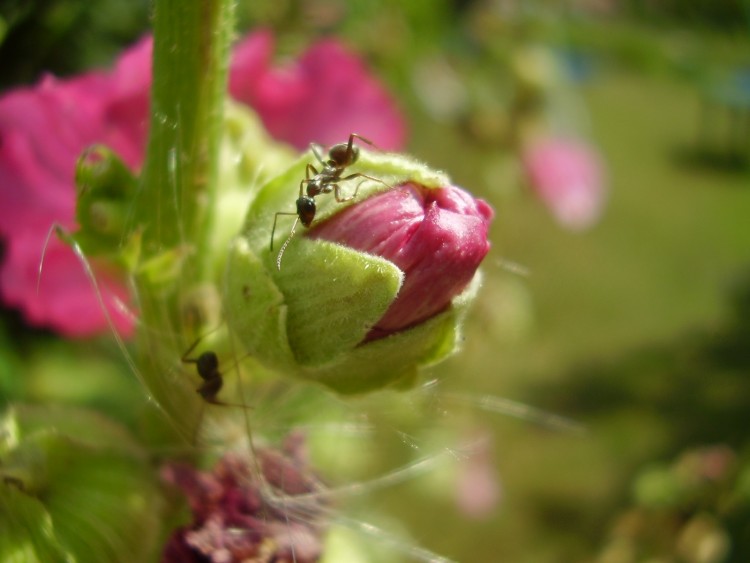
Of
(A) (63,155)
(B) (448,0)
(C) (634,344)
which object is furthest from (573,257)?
(A) (63,155)

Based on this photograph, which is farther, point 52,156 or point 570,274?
point 570,274

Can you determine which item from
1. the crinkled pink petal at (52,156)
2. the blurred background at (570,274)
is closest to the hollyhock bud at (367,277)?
the blurred background at (570,274)

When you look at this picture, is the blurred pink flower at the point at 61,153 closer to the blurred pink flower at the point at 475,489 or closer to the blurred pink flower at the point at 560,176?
the blurred pink flower at the point at 560,176

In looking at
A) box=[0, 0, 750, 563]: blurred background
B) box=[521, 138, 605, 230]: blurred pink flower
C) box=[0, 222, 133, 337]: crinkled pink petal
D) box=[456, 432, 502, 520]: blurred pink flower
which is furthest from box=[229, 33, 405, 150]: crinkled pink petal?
box=[456, 432, 502, 520]: blurred pink flower

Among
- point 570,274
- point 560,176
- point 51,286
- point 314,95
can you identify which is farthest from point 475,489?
point 570,274

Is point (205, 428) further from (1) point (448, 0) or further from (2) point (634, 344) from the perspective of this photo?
(2) point (634, 344)

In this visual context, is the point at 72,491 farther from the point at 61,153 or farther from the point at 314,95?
the point at 314,95
